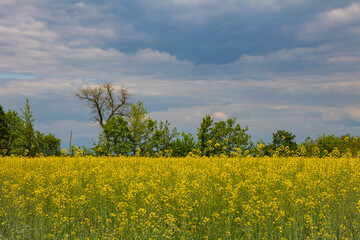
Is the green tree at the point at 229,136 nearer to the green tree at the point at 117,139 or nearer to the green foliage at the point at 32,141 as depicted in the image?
the green tree at the point at 117,139

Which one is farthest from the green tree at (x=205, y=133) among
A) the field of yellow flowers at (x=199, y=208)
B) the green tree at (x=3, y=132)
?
the green tree at (x=3, y=132)

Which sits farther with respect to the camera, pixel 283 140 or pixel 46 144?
pixel 46 144

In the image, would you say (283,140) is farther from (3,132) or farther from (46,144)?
(3,132)

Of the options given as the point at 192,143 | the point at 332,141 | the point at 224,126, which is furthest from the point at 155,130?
the point at 332,141

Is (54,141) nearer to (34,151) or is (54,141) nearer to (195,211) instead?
(34,151)

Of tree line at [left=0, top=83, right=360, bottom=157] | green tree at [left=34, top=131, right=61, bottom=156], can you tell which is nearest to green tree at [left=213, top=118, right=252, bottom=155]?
tree line at [left=0, top=83, right=360, bottom=157]

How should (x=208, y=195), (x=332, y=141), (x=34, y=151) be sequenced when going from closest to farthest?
(x=208, y=195) < (x=332, y=141) < (x=34, y=151)

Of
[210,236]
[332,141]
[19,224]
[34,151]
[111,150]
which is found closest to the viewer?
[210,236]

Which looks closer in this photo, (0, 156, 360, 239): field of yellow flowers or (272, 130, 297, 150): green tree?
(0, 156, 360, 239): field of yellow flowers

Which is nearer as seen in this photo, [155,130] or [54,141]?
[155,130]

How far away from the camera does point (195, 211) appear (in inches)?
288

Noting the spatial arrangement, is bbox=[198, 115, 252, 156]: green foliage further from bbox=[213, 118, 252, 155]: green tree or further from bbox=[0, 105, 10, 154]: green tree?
bbox=[0, 105, 10, 154]: green tree

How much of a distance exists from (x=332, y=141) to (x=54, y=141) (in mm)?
19422

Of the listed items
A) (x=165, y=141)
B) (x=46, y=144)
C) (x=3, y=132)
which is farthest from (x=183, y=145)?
(x=3, y=132)
